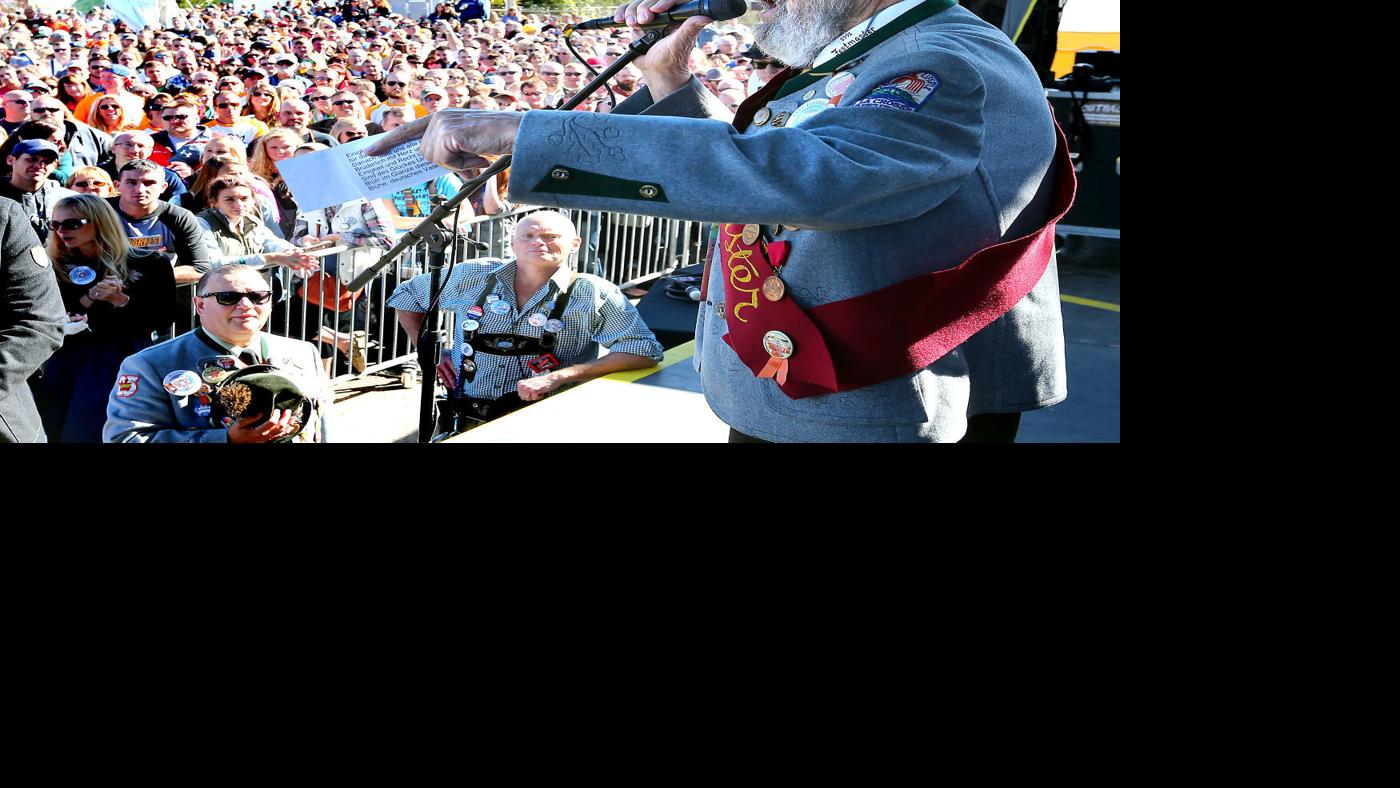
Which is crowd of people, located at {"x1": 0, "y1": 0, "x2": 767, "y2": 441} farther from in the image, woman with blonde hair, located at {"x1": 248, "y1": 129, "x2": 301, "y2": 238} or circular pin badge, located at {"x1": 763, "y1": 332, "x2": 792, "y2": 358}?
circular pin badge, located at {"x1": 763, "y1": 332, "x2": 792, "y2": 358}

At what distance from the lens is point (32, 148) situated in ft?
13.4

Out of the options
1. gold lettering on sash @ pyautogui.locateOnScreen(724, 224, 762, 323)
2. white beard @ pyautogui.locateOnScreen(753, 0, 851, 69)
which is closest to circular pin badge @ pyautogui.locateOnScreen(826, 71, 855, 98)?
white beard @ pyautogui.locateOnScreen(753, 0, 851, 69)

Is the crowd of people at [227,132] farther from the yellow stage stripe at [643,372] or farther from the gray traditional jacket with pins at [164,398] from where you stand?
the yellow stage stripe at [643,372]

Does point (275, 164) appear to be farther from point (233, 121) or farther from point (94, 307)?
point (94, 307)

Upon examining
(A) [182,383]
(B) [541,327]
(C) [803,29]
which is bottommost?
(B) [541,327]

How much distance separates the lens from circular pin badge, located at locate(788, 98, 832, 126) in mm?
1384

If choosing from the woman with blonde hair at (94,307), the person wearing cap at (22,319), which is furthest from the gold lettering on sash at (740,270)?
the woman with blonde hair at (94,307)

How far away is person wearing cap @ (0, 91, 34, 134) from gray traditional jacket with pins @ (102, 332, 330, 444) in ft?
11.0

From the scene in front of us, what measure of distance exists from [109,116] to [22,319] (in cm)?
382

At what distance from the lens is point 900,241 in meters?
1.48

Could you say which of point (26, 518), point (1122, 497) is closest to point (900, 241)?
point (1122, 497)

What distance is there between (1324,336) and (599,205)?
115cm

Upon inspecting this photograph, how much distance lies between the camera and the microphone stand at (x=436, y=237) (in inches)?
62.9

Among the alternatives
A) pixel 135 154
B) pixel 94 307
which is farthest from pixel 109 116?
pixel 94 307
